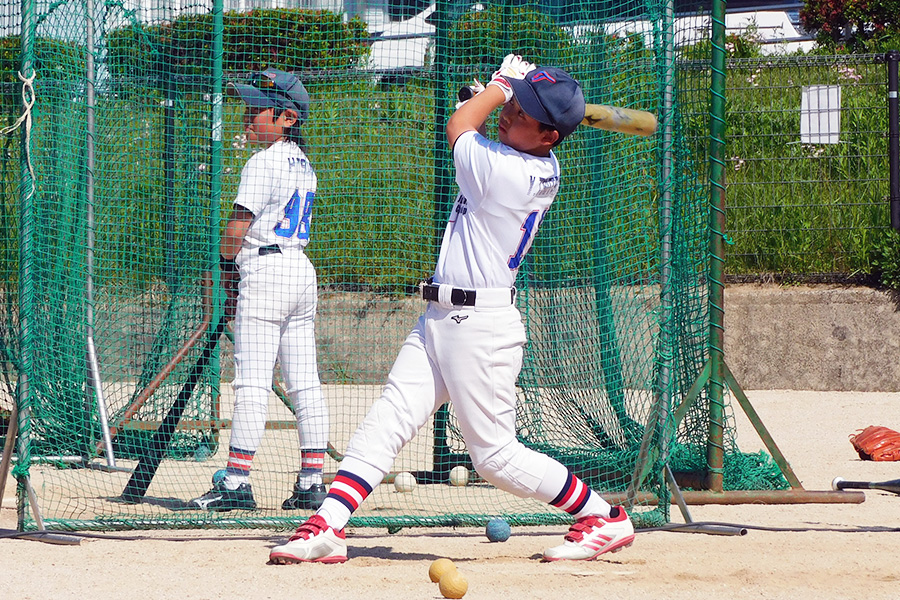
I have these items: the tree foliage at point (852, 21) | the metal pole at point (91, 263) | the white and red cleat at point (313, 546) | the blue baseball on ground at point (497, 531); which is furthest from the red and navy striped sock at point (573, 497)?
the tree foliage at point (852, 21)

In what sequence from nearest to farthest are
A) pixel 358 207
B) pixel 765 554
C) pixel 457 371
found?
pixel 457 371 < pixel 765 554 < pixel 358 207

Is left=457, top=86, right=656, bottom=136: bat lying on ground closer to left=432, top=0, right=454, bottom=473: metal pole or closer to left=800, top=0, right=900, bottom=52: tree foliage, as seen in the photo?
left=432, top=0, right=454, bottom=473: metal pole

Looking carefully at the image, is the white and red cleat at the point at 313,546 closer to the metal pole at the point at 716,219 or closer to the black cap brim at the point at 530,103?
the black cap brim at the point at 530,103

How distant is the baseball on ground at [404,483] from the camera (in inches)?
237

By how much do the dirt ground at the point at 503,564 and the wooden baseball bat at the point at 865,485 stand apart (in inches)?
4.5

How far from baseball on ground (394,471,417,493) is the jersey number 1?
1423 mm

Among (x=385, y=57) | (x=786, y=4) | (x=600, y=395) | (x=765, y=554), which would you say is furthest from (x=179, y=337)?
(x=786, y=4)

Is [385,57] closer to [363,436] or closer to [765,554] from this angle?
[363,436]

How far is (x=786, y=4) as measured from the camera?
2031 centimetres

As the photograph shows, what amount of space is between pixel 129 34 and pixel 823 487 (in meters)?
4.76

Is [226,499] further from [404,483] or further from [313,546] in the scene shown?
[313,546]

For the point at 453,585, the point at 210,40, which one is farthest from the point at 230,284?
the point at 453,585

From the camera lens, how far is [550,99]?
168 inches

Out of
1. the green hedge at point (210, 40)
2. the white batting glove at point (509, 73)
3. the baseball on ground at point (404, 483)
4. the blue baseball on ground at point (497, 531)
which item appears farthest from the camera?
the green hedge at point (210, 40)
